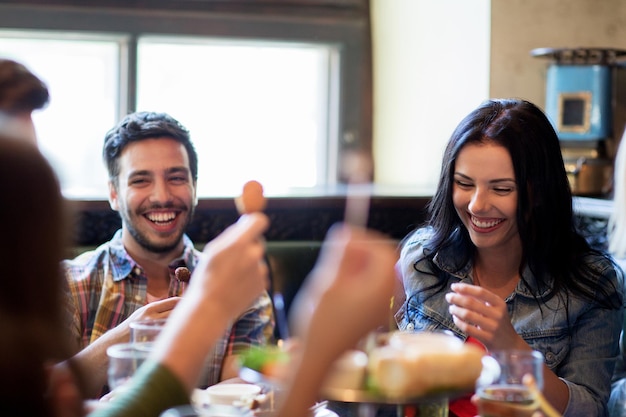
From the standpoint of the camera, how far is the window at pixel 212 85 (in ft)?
15.6

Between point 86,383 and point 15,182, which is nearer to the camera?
point 15,182

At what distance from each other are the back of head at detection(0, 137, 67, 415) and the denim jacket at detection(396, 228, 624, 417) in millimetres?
1437

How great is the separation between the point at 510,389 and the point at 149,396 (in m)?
0.60

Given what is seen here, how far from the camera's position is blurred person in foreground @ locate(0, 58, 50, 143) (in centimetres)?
164

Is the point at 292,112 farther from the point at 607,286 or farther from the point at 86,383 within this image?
the point at 86,383

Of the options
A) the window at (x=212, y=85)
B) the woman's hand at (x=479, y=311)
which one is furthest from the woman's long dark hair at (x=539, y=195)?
the window at (x=212, y=85)

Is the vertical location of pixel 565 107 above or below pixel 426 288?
above

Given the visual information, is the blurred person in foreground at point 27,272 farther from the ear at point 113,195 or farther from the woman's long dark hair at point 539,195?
the ear at point 113,195

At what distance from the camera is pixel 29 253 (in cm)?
102

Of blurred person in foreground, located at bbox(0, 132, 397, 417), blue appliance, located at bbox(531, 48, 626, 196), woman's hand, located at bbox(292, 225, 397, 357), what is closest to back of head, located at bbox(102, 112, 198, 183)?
blurred person in foreground, located at bbox(0, 132, 397, 417)

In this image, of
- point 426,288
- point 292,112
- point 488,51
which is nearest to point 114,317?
point 426,288

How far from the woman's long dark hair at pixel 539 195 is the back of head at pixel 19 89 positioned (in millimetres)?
1119

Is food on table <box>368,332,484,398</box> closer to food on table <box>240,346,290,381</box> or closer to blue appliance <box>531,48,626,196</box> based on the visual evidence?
food on table <box>240,346,290,381</box>

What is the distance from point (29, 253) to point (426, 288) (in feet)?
5.42
